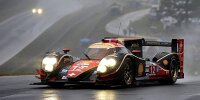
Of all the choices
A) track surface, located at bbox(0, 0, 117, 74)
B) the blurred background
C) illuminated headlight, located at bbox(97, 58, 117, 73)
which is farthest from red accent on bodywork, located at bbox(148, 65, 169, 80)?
track surface, located at bbox(0, 0, 117, 74)

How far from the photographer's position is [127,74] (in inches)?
679

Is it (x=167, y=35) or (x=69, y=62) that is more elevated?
(x=167, y=35)

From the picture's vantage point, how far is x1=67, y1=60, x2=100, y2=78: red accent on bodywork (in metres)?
16.5

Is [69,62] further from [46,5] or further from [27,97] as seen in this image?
[46,5]

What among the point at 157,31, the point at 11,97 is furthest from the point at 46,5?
the point at 11,97

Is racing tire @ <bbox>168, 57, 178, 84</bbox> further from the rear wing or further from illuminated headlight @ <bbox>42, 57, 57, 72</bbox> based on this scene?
illuminated headlight @ <bbox>42, 57, 57, 72</bbox>

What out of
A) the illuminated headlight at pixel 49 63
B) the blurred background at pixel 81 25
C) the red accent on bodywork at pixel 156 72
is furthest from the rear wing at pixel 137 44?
the blurred background at pixel 81 25

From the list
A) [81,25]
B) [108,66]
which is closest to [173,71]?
[108,66]

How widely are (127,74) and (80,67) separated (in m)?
1.56

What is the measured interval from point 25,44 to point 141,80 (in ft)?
167

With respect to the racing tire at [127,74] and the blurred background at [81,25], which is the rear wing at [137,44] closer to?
the racing tire at [127,74]

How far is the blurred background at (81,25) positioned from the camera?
6419 centimetres

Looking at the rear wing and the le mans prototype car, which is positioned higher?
the rear wing

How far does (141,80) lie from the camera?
18.3 metres
